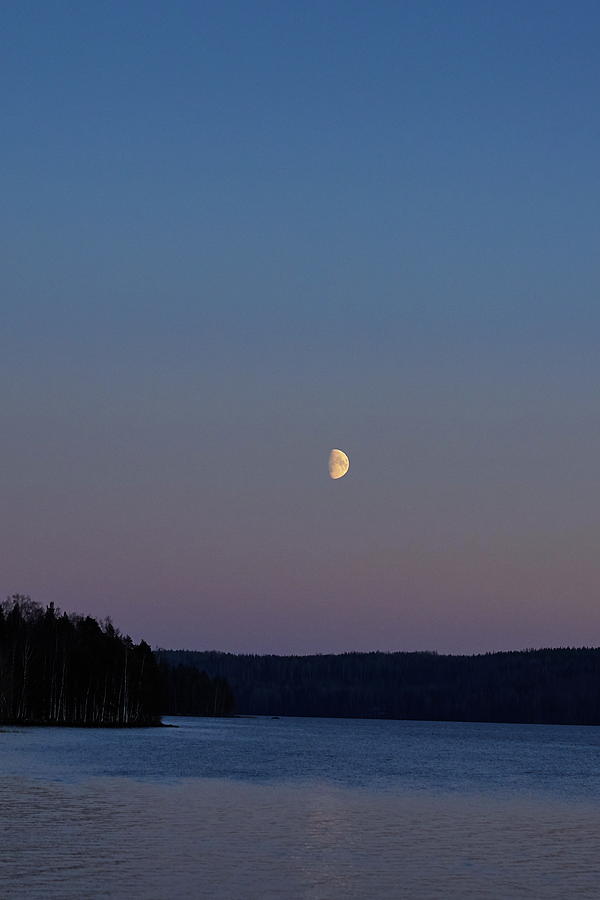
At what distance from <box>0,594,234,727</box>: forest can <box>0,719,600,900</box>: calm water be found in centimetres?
5868

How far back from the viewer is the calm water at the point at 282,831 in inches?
1359

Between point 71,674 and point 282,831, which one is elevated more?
point 71,674

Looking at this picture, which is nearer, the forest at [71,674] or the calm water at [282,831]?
the calm water at [282,831]

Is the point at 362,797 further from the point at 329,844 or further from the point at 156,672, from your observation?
the point at 156,672

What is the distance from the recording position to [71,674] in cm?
16300

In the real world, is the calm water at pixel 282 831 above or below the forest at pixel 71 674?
below

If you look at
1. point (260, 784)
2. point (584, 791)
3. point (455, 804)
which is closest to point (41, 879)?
point (455, 804)

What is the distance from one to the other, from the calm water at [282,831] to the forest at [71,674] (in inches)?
2310

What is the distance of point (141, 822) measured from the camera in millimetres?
48188

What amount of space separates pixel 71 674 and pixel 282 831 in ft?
394

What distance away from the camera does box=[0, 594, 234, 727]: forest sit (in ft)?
498

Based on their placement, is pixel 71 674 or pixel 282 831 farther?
pixel 71 674

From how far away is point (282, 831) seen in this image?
4791 centimetres

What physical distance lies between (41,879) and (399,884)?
10.3 metres
